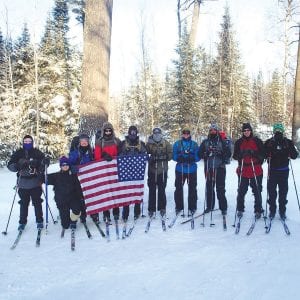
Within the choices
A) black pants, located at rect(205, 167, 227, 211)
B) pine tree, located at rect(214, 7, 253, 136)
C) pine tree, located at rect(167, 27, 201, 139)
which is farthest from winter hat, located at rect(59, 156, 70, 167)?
pine tree, located at rect(214, 7, 253, 136)

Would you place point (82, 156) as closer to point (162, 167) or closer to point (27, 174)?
point (27, 174)

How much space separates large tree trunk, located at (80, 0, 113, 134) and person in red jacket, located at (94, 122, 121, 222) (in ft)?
6.37

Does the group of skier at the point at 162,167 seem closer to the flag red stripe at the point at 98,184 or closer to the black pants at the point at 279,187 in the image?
the black pants at the point at 279,187

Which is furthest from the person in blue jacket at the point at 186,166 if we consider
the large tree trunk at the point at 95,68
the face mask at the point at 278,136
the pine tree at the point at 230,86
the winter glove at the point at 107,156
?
the pine tree at the point at 230,86

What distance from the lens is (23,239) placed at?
280 inches

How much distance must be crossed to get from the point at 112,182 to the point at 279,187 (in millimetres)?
3581

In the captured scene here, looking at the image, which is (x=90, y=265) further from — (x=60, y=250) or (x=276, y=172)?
(x=276, y=172)

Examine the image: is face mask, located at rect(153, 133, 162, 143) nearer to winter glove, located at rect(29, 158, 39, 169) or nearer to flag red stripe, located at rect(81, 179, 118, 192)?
flag red stripe, located at rect(81, 179, 118, 192)

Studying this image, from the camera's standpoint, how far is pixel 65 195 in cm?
748

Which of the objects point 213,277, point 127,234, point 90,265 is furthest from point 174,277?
point 127,234

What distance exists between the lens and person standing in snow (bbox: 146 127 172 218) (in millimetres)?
8398

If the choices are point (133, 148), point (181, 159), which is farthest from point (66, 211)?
point (181, 159)

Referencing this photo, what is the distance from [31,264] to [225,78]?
2498cm

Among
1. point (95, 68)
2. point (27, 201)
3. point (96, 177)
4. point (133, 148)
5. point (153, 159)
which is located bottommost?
point (27, 201)
